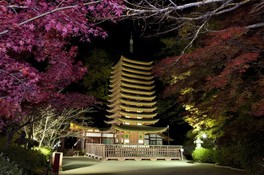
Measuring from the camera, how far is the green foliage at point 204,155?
17203 millimetres

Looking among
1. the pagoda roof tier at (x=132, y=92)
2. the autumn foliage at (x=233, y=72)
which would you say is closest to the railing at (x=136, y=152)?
the pagoda roof tier at (x=132, y=92)

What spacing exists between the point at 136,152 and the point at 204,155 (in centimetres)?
759

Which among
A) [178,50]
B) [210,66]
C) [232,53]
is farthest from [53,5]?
[178,50]

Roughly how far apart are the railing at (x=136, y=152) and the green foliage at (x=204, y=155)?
5.36 meters

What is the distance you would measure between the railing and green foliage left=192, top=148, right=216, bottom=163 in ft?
17.6

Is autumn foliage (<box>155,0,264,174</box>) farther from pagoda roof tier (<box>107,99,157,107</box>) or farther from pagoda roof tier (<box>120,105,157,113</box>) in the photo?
pagoda roof tier (<box>120,105,157,113</box>)

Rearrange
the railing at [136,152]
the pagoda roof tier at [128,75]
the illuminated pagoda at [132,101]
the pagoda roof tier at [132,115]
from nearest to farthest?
the railing at [136,152] → the illuminated pagoda at [132,101] → the pagoda roof tier at [132,115] → the pagoda roof tier at [128,75]

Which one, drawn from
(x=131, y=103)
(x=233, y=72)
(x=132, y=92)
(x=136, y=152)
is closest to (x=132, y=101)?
(x=131, y=103)

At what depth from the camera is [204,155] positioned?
58.6 feet

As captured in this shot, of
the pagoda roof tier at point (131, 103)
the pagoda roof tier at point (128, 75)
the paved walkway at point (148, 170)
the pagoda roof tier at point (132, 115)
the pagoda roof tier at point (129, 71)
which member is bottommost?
the paved walkway at point (148, 170)

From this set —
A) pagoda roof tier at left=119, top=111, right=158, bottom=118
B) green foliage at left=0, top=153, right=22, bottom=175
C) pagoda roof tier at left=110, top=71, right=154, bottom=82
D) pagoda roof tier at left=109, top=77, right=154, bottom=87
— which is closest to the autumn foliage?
green foliage at left=0, top=153, right=22, bottom=175

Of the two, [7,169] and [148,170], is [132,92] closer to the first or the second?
[148,170]

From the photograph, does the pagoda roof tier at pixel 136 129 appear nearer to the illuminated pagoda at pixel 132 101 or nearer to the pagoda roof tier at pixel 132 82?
the illuminated pagoda at pixel 132 101

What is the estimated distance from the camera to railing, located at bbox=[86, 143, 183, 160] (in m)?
22.6
